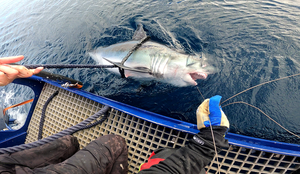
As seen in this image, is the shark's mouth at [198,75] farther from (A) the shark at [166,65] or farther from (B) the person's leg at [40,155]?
(B) the person's leg at [40,155]

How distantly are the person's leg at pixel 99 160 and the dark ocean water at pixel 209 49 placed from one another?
1.00m

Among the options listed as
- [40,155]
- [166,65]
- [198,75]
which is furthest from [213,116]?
[40,155]

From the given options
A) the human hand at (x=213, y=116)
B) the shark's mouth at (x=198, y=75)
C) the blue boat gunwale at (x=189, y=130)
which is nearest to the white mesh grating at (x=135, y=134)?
the blue boat gunwale at (x=189, y=130)

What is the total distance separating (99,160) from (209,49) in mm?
2905

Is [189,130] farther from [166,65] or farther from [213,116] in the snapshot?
[166,65]

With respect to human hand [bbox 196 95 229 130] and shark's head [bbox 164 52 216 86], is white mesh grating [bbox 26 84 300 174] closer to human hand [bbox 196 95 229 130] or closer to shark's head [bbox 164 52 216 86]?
human hand [bbox 196 95 229 130]

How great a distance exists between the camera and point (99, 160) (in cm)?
168

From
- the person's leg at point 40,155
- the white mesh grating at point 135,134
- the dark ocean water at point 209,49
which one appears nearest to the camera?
the person's leg at point 40,155

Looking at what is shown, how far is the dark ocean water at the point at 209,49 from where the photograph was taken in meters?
2.21

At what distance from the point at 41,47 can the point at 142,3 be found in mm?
4246

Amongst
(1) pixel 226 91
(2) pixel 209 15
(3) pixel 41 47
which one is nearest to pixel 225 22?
(2) pixel 209 15

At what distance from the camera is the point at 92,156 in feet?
5.47

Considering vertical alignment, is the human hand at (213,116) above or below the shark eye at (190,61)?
below

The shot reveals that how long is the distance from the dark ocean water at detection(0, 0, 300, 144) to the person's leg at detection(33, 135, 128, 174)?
100cm
